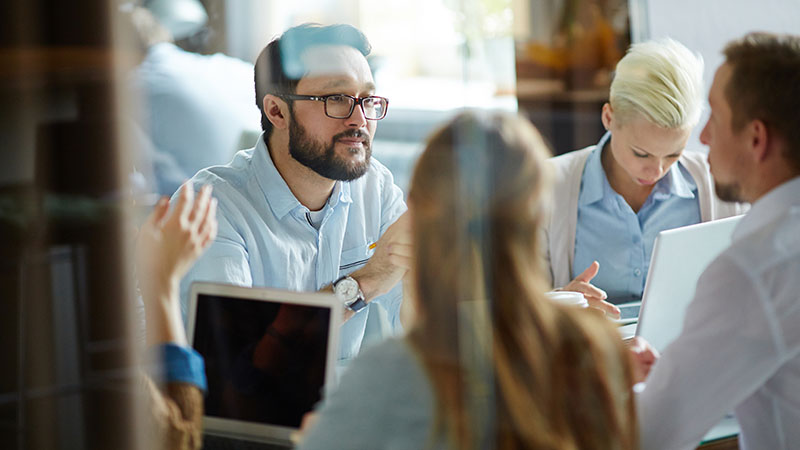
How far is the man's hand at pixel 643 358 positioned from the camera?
33.2 inches

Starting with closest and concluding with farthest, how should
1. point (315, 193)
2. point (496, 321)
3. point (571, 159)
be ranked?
point (496, 321)
point (315, 193)
point (571, 159)

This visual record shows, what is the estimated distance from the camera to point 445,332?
0.70 meters

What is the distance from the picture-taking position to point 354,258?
0.79 meters

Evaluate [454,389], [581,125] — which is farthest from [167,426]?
[581,125]

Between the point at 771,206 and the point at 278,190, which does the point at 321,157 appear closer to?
the point at 278,190

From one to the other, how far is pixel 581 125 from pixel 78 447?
2.28ft

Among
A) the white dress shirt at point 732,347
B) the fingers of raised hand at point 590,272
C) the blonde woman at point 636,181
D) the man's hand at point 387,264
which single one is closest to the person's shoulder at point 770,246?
the white dress shirt at point 732,347

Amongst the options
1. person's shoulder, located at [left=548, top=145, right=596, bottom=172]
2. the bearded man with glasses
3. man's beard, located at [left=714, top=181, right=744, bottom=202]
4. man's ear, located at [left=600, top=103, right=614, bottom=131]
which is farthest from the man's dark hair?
man's beard, located at [left=714, top=181, right=744, bottom=202]

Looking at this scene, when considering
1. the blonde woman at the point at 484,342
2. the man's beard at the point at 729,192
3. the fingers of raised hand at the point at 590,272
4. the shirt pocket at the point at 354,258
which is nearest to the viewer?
the blonde woman at the point at 484,342

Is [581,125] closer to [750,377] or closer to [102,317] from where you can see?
[750,377]

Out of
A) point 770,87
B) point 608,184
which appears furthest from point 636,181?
point 770,87

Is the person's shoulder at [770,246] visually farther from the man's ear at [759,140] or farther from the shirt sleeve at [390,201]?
the shirt sleeve at [390,201]

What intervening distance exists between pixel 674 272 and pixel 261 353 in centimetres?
49

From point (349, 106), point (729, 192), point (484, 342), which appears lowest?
point (484, 342)
